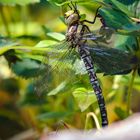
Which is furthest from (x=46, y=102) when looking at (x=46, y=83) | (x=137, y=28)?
(x=137, y=28)

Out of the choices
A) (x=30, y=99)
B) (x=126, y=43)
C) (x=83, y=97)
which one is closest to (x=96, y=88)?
(x=83, y=97)

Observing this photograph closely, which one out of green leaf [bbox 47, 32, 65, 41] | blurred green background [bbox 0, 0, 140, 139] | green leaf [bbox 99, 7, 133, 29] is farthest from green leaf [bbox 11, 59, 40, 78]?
green leaf [bbox 99, 7, 133, 29]

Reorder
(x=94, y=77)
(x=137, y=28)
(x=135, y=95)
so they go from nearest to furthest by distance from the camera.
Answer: (x=137, y=28) → (x=94, y=77) → (x=135, y=95)

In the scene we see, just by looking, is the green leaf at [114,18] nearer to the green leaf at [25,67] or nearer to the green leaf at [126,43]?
the green leaf at [126,43]

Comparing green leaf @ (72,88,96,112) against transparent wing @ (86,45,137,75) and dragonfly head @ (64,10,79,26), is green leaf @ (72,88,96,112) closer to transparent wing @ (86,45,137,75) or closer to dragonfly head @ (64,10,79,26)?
transparent wing @ (86,45,137,75)

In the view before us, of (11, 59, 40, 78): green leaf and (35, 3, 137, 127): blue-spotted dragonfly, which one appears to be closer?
(35, 3, 137, 127): blue-spotted dragonfly

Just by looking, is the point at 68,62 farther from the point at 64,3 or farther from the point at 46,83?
the point at 64,3

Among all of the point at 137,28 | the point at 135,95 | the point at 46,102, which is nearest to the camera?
the point at 137,28
